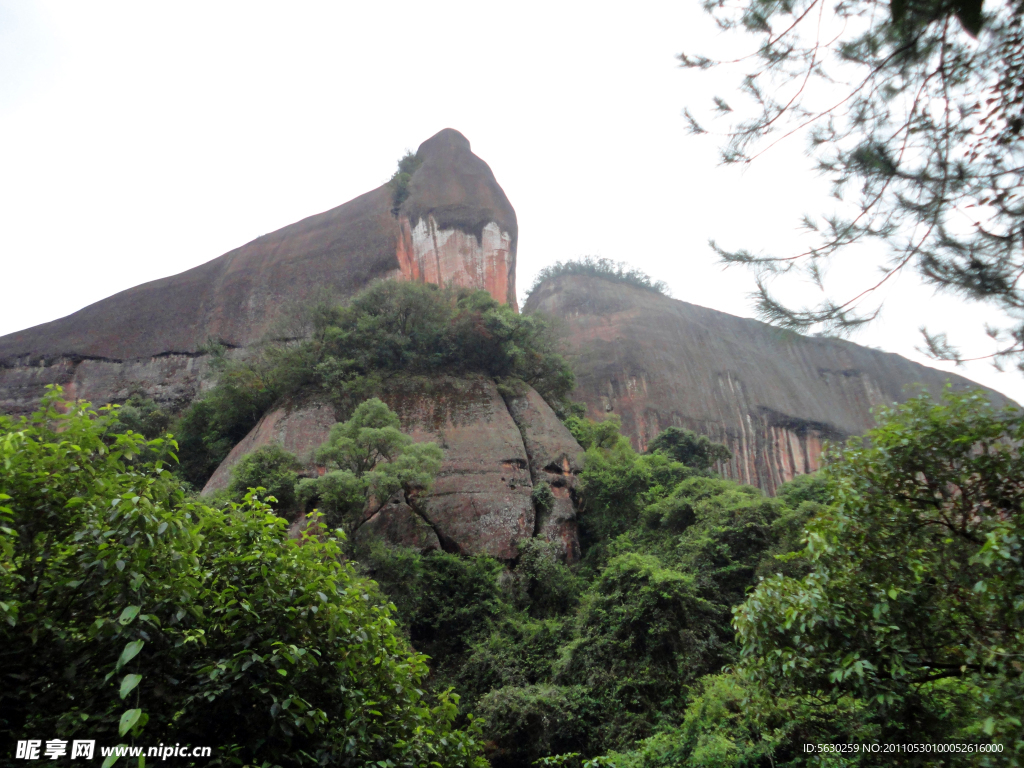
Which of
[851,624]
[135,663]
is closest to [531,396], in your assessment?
[851,624]

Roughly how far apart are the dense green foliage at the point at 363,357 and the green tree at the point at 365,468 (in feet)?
12.8

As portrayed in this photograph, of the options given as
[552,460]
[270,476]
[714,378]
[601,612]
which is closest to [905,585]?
[601,612]

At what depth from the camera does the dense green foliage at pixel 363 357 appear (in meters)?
19.1

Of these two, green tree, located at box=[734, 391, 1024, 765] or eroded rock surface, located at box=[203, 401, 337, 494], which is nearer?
green tree, located at box=[734, 391, 1024, 765]

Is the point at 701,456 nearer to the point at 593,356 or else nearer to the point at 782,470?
the point at 593,356

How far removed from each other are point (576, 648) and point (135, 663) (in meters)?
9.57

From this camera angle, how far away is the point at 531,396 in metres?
20.5

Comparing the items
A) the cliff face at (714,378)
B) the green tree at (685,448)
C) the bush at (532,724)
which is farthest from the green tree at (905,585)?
the cliff face at (714,378)

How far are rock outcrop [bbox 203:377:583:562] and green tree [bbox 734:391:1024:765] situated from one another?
1081 cm

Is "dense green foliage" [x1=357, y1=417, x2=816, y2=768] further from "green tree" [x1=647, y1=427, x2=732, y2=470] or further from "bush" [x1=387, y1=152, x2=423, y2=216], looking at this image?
"bush" [x1=387, y1=152, x2=423, y2=216]

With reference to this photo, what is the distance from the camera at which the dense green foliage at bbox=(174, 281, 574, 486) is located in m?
19.1

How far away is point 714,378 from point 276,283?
1993 cm

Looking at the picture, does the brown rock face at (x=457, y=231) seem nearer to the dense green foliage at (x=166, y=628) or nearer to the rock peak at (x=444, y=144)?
the rock peak at (x=444, y=144)

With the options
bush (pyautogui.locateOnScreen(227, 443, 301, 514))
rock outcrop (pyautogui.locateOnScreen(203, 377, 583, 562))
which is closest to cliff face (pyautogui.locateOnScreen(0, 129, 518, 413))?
rock outcrop (pyautogui.locateOnScreen(203, 377, 583, 562))
